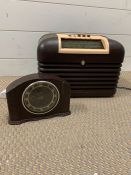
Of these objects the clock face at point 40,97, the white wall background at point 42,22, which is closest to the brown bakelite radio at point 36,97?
the clock face at point 40,97

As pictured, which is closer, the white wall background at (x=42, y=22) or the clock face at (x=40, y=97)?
the clock face at (x=40, y=97)

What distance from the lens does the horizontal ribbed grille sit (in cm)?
60

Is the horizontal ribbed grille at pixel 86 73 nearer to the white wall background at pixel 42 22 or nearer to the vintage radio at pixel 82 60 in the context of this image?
the vintage radio at pixel 82 60

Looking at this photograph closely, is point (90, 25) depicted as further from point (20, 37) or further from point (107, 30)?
point (20, 37)

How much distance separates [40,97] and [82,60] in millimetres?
167

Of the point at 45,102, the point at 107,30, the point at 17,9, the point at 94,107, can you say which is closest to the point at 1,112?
the point at 45,102

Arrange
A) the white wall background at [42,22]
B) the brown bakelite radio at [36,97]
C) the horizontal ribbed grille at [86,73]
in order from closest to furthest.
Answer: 1. the brown bakelite radio at [36,97]
2. the horizontal ribbed grille at [86,73]
3. the white wall background at [42,22]

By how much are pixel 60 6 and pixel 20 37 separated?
0.18m

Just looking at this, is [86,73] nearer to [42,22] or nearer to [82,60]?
[82,60]

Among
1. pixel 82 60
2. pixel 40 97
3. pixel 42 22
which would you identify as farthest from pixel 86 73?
pixel 42 22

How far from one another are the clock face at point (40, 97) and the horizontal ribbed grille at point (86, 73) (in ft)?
0.32

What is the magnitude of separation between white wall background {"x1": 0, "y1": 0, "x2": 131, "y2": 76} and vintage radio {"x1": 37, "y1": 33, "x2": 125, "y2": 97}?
0.19m

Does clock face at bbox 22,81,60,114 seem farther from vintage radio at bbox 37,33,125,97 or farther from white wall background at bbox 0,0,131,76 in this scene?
white wall background at bbox 0,0,131,76

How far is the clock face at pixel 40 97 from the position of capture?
19.5 inches
